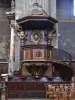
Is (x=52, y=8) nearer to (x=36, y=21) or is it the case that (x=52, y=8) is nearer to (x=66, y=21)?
(x=66, y=21)

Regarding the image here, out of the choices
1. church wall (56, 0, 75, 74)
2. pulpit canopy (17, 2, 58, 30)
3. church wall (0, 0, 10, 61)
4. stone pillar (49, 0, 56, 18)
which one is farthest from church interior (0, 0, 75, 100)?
church wall (0, 0, 10, 61)

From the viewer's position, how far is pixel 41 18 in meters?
13.8

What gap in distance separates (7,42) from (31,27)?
10.1 m

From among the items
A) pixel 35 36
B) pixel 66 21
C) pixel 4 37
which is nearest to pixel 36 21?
pixel 35 36

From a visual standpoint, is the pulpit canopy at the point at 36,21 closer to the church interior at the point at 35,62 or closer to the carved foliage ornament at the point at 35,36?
the church interior at the point at 35,62

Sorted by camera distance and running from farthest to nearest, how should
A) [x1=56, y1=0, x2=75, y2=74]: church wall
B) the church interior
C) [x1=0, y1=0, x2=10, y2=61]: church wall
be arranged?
1. [x1=0, y1=0, x2=10, y2=61]: church wall
2. [x1=56, y1=0, x2=75, y2=74]: church wall
3. the church interior

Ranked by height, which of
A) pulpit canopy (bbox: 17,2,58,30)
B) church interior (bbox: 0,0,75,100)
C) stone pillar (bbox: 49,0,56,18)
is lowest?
church interior (bbox: 0,0,75,100)

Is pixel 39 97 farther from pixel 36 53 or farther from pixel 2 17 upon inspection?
pixel 2 17

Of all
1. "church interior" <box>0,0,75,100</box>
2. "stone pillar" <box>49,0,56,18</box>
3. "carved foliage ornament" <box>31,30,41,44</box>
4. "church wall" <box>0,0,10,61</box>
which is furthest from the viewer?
"church wall" <box>0,0,10,61</box>

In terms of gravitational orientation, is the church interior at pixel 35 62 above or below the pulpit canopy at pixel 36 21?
below

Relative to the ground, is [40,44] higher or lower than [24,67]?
higher

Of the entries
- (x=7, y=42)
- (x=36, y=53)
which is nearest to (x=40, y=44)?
(x=36, y=53)

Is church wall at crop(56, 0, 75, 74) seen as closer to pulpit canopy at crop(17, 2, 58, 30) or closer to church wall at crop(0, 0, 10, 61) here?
church wall at crop(0, 0, 10, 61)

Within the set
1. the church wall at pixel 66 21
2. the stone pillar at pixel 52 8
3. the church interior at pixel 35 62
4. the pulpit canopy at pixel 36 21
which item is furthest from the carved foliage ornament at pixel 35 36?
the church wall at pixel 66 21
